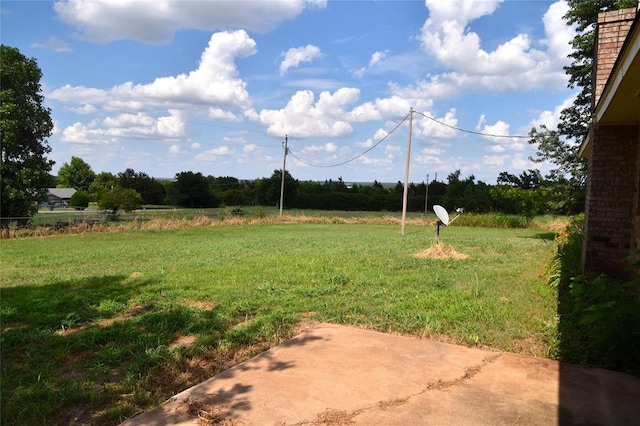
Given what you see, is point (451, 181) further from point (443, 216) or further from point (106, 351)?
point (106, 351)

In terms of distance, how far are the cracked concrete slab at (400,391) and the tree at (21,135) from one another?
2231 cm

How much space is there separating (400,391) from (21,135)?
25.3m

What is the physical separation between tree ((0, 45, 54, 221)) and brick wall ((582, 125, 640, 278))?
2311cm

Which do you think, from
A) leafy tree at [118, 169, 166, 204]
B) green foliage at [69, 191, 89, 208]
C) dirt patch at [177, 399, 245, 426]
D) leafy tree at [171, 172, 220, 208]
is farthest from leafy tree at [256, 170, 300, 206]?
dirt patch at [177, 399, 245, 426]

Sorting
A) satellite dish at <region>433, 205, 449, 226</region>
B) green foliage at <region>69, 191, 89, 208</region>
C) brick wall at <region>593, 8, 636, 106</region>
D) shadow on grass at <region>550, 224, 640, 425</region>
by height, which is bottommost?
green foliage at <region>69, 191, 89, 208</region>

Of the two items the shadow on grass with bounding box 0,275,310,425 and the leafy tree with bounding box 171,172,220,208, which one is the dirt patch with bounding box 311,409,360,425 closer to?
the shadow on grass with bounding box 0,275,310,425

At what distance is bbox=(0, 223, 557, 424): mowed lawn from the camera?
3107 mm

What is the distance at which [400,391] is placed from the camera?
2875mm

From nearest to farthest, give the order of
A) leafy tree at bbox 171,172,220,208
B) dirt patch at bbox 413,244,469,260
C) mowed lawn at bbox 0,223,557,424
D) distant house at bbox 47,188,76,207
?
mowed lawn at bbox 0,223,557,424 → dirt patch at bbox 413,244,469,260 → leafy tree at bbox 171,172,220,208 → distant house at bbox 47,188,76,207

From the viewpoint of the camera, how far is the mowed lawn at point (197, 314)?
10.2ft

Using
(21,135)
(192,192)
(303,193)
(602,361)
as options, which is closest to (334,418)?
(602,361)

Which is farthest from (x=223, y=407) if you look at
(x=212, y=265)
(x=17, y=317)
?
(x=212, y=265)

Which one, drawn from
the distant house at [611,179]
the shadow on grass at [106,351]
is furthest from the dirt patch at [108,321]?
the distant house at [611,179]

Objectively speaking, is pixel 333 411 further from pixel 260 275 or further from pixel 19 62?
pixel 19 62
